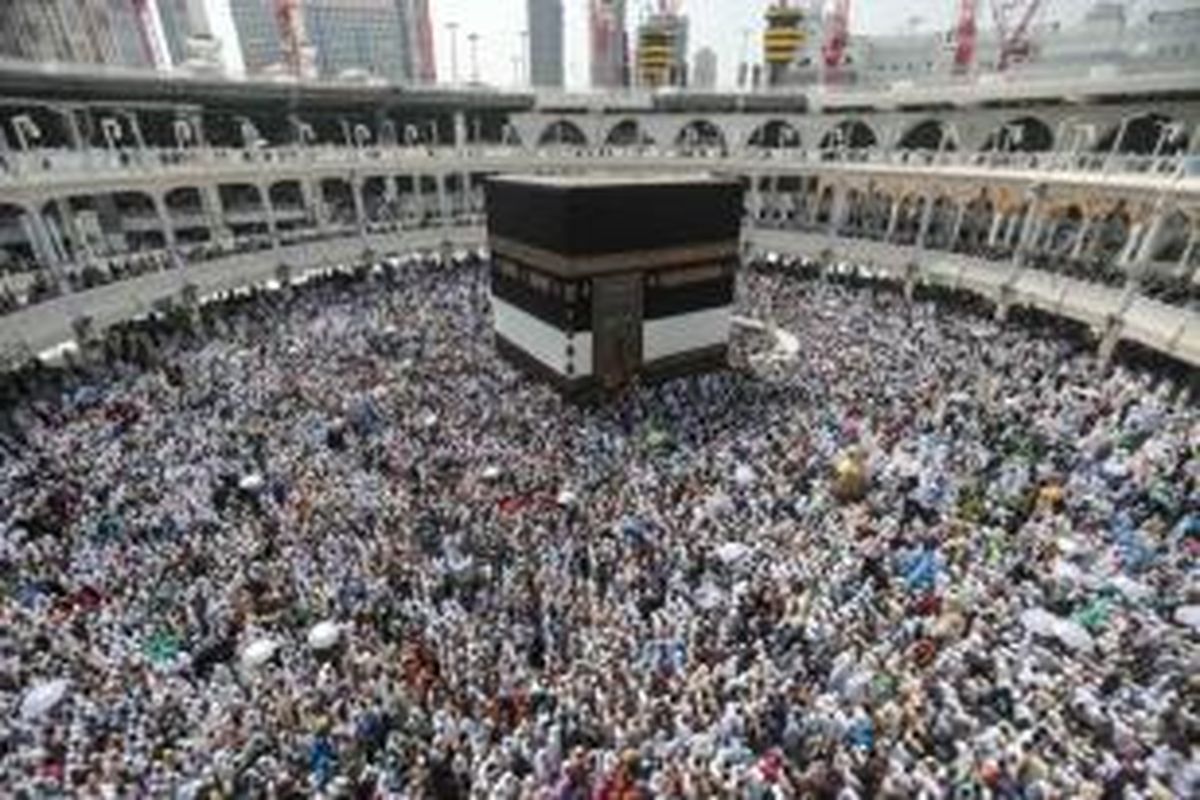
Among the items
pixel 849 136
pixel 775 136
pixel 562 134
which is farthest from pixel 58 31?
pixel 849 136

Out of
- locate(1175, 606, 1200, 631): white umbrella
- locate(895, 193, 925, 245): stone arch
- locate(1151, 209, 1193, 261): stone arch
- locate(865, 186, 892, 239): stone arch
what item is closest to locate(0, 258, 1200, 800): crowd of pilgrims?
locate(1175, 606, 1200, 631): white umbrella

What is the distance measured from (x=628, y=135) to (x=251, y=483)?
149 ft

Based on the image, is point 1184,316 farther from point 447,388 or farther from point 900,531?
point 447,388

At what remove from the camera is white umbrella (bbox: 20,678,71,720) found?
32.1 feet

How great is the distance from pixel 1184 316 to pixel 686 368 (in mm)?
13464

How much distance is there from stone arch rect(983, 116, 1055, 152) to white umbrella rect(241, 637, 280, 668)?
39783 millimetres

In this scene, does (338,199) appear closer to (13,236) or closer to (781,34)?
(13,236)

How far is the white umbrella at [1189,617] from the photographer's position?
1105 centimetres

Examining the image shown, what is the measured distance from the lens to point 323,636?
11.0m

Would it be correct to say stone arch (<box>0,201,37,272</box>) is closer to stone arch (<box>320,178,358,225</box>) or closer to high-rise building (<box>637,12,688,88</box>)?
stone arch (<box>320,178,358,225</box>)

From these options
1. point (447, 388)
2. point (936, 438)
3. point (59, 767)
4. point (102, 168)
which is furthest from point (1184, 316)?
point (102, 168)

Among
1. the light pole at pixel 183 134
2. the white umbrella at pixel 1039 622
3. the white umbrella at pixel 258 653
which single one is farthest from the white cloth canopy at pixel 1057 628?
the light pole at pixel 183 134

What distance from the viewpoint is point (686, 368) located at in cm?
2384

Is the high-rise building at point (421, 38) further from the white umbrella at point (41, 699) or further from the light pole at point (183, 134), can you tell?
the white umbrella at point (41, 699)
